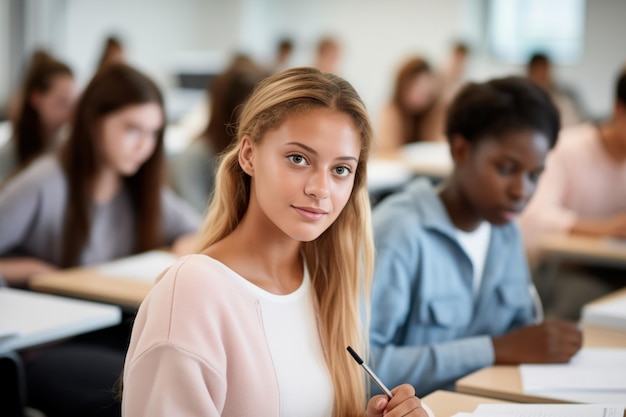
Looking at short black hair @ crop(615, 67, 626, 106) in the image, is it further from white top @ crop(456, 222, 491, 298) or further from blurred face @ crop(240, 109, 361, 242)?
blurred face @ crop(240, 109, 361, 242)

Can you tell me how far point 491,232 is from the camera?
7.37ft

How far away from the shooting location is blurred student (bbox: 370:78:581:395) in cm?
191

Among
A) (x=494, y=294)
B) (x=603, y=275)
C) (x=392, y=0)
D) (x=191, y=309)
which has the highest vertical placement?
(x=392, y=0)

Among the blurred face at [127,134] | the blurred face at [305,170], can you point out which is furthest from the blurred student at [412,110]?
the blurred face at [305,170]

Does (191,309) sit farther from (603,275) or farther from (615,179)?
(615,179)

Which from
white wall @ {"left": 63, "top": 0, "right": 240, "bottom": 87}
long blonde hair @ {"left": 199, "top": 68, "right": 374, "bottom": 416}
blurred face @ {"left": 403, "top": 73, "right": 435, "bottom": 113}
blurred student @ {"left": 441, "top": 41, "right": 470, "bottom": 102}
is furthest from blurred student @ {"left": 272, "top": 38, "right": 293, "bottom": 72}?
long blonde hair @ {"left": 199, "top": 68, "right": 374, "bottom": 416}

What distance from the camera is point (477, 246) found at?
2.21 metres

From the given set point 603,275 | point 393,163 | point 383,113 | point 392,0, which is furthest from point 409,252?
point 392,0

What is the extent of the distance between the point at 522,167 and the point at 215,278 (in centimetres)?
93

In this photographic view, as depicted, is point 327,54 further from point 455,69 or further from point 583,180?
point 583,180

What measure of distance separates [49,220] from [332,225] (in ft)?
5.01

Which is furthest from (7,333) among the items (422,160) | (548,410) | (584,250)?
(422,160)

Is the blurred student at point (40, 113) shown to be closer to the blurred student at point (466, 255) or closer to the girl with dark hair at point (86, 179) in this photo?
the girl with dark hair at point (86, 179)

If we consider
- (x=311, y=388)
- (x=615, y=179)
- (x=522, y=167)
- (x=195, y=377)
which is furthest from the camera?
(x=615, y=179)
